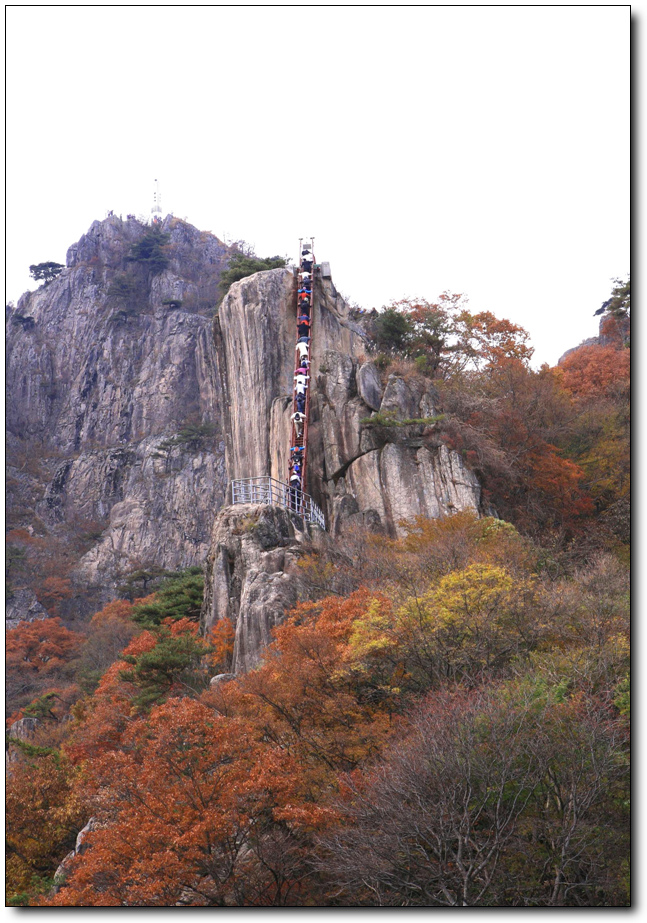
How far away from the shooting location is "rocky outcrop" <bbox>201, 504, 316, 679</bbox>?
2055 centimetres

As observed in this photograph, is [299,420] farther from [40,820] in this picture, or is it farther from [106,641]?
[106,641]

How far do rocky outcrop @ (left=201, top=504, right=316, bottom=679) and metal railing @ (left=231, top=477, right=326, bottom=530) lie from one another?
857 mm

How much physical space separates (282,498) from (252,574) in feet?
15.5

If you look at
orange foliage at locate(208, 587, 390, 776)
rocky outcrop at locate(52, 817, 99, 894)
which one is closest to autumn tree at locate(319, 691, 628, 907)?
orange foliage at locate(208, 587, 390, 776)

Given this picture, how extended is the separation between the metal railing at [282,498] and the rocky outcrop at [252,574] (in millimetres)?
857

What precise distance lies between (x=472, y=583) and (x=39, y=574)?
4771 centimetres

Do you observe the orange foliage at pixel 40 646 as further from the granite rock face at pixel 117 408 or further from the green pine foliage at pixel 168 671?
the green pine foliage at pixel 168 671

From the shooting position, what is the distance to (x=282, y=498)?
87.8 feet

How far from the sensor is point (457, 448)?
28.5 m

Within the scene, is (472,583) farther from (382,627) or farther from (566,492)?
(566,492)

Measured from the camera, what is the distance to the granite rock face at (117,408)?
64438 mm

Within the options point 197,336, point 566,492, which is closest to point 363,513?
point 566,492

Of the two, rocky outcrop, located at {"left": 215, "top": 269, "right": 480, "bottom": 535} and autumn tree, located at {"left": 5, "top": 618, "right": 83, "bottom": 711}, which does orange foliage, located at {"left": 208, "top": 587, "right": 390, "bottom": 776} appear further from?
autumn tree, located at {"left": 5, "top": 618, "right": 83, "bottom": 711}

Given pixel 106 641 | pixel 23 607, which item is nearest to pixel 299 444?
pixel 106 641
